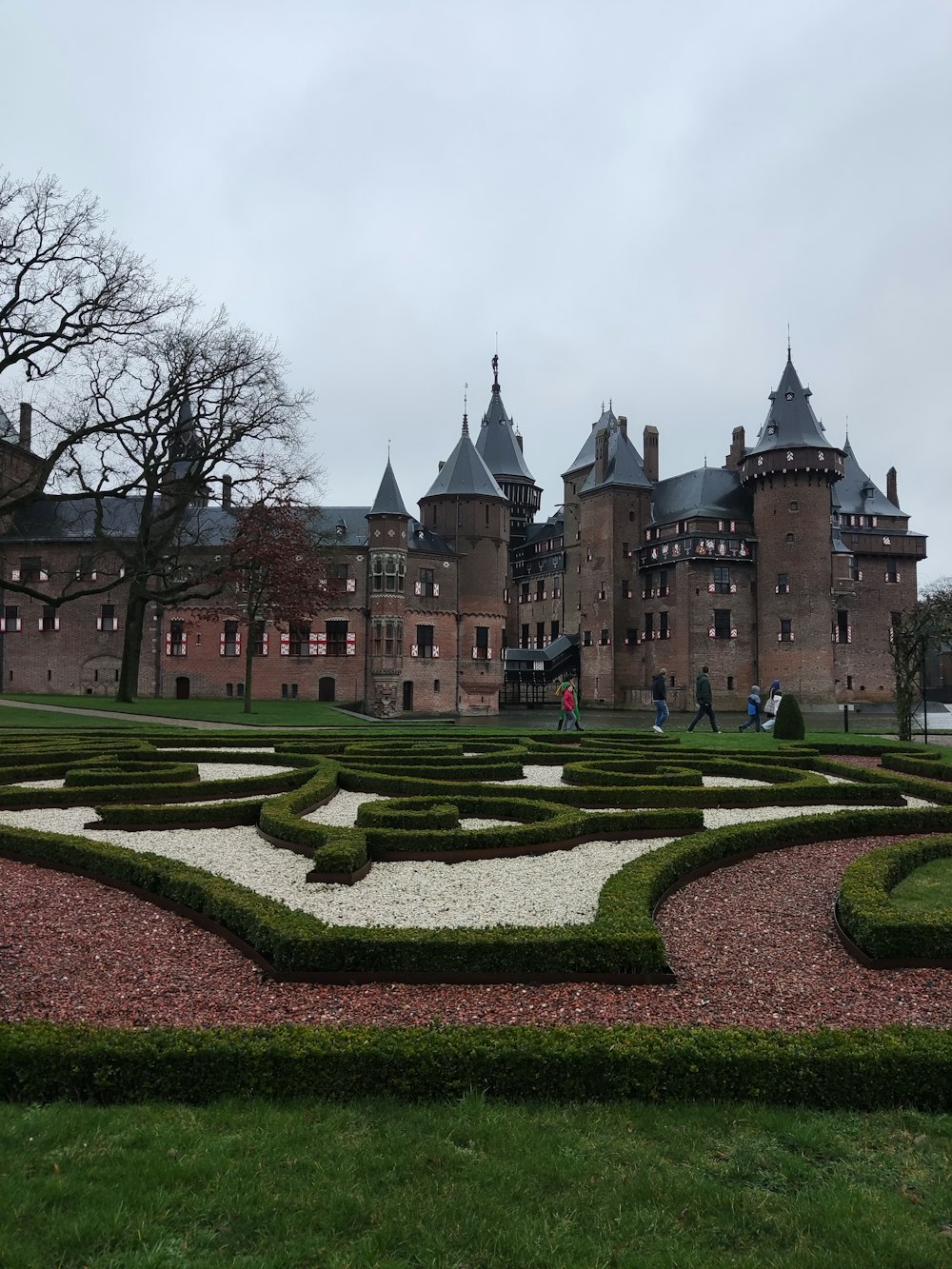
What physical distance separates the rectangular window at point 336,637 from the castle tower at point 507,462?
28110 mm

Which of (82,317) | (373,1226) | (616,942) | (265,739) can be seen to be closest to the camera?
(373,1226)

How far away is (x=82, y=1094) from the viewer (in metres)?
4.53

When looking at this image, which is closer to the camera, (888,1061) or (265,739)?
(888,1061)

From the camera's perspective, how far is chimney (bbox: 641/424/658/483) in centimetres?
6812

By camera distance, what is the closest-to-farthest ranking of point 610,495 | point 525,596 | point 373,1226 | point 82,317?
point 373,1226, point 82,317, point 610,495, point 525,596

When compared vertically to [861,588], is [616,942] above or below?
below

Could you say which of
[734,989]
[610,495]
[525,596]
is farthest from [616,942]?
[525,596]

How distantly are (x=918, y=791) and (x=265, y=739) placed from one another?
13.9 m

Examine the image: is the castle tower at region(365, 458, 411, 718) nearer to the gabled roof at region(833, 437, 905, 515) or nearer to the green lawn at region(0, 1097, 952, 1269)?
the gabled roof at region(833, 437, 905, 515)

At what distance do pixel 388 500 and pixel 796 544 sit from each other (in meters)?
25.4

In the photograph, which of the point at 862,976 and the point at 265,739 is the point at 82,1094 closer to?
the point at 862,976

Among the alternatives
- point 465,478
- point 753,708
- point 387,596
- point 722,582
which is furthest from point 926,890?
point 722,582

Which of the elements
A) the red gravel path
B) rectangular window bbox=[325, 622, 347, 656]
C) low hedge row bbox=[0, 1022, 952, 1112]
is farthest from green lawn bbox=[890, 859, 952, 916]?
rectangular window bbox=[325, 622, 347, 656]

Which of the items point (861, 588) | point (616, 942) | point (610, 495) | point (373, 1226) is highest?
point (610, 495)
